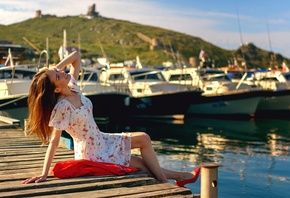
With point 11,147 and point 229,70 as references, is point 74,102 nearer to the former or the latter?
point 11,147

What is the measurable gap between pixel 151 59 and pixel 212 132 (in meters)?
71.0

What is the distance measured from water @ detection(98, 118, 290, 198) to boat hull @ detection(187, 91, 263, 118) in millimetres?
1386

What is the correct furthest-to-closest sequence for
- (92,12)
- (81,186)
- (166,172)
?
1. (92,12)
2. (166,172)
3. (81,186)

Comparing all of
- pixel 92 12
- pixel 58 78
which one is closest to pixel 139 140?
pixel 58 78

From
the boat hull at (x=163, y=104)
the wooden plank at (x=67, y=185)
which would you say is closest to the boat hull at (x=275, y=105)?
the boat hull at (x=163, y=104)

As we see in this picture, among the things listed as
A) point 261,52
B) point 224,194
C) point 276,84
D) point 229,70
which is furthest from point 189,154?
point 261,52

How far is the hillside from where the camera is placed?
94062mm

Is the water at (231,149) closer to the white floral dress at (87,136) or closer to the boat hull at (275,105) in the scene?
the boat hull at (275,105)

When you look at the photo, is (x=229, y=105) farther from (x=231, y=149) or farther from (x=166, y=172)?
(x=166, y=172)

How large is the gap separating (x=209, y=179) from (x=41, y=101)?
200cm

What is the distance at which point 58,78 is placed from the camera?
5414 mm

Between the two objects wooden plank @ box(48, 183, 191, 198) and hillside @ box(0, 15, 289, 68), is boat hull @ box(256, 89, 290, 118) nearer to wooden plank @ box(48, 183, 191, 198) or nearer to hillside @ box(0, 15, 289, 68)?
wooden plank @ box(48, 183, 191, 198)

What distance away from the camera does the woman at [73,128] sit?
17.6 feet

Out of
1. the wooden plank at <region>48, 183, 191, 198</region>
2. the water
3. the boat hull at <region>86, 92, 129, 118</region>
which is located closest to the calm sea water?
the water
